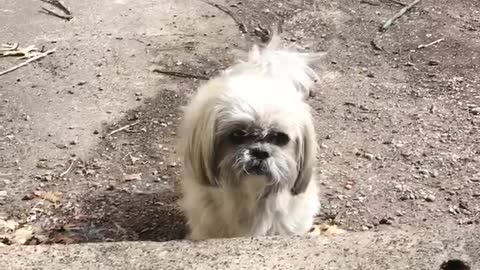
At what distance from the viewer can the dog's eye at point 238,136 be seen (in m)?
2.81

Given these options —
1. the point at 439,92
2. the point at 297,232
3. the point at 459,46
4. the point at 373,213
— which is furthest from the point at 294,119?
the point at 459,46

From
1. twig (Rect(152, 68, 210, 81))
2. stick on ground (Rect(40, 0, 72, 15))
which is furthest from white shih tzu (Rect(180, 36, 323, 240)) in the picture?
stick on ground (Rect(40, 0, 72, 15))

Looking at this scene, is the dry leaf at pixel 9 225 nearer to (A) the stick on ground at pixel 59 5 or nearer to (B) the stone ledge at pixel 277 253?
(B) the stone ledge at pixel 277 253

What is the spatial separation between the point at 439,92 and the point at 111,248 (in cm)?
248

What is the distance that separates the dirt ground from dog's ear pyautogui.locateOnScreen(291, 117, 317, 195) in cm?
40

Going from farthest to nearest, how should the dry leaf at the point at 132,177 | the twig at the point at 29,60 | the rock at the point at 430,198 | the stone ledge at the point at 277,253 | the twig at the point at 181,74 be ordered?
the twig at the point at 29,60, the twig at the point at 181,74, the dry leaf at the point at 132,177, the rock at the point at 430,198, the stone ledge at the point at 277,253

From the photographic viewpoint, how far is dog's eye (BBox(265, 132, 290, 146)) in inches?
111

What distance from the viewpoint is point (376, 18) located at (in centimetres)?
511

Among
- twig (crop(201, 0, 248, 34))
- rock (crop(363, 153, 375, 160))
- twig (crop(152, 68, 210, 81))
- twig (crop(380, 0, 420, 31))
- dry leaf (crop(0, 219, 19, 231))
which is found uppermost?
dry leaf (crop(0, 219, 19, 231))

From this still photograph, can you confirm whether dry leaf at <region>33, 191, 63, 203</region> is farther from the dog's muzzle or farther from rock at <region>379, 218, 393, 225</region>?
rock at <region>379, 218, 393, 225</region>

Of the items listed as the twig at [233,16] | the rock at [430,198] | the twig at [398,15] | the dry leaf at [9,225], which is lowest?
the twig at [398,15]

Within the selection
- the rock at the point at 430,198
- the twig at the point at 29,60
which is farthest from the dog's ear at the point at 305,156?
the twig at the point at 29,60

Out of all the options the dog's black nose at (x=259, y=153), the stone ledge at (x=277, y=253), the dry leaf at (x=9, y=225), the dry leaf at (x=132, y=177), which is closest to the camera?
the stone ledge at (x=277, y=253)

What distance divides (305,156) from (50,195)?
47.4 inches
